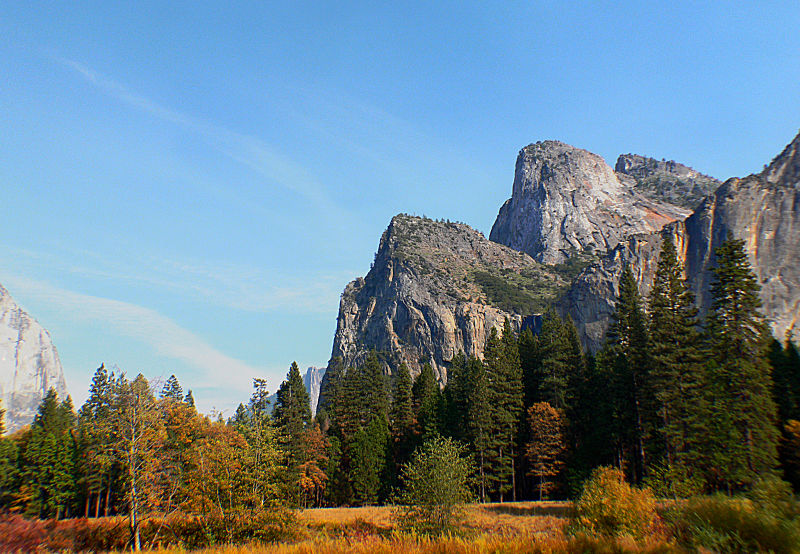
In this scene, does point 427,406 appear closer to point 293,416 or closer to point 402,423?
point 402,423

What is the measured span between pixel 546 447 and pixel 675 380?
14835 millimetres

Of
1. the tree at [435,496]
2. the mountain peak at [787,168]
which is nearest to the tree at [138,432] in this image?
the tree at [435,496]

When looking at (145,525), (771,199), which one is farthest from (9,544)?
(771,199)

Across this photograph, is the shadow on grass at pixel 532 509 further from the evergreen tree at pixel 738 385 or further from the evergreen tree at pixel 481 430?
the evergreen tree at pixel 738 385

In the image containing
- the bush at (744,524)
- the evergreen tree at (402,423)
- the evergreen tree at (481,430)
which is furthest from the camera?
the evergreen tree at (402,423)

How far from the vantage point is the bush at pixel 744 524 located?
36.0ft

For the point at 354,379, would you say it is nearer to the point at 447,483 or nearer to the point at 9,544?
the point at 447,483

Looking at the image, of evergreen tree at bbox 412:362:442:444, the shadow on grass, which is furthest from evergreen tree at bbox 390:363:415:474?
the shadow on grass

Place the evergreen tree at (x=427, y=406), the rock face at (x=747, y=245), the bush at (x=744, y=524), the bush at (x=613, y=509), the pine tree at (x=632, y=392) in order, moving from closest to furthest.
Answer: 1. the bush at (x=744, y=524)
2. the bush at (x=613, y=509)
3. the pine tree at (x=632, y=392)
4. the evergreen tree at (x=427, y=406)
5. the rock face at (x=747, y=245)

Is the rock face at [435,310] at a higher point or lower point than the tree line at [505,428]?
higher

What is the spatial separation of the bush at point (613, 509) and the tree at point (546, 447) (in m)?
30.6

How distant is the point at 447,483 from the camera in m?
27.1

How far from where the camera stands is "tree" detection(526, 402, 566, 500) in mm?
51188

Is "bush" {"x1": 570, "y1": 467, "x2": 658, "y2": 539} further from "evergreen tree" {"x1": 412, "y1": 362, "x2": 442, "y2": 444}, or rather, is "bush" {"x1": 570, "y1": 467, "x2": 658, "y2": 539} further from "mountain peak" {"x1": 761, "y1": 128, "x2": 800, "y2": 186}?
"mountain peak" {"x1": 761, "y1": 128, "x2": 800, "y2": 186}
